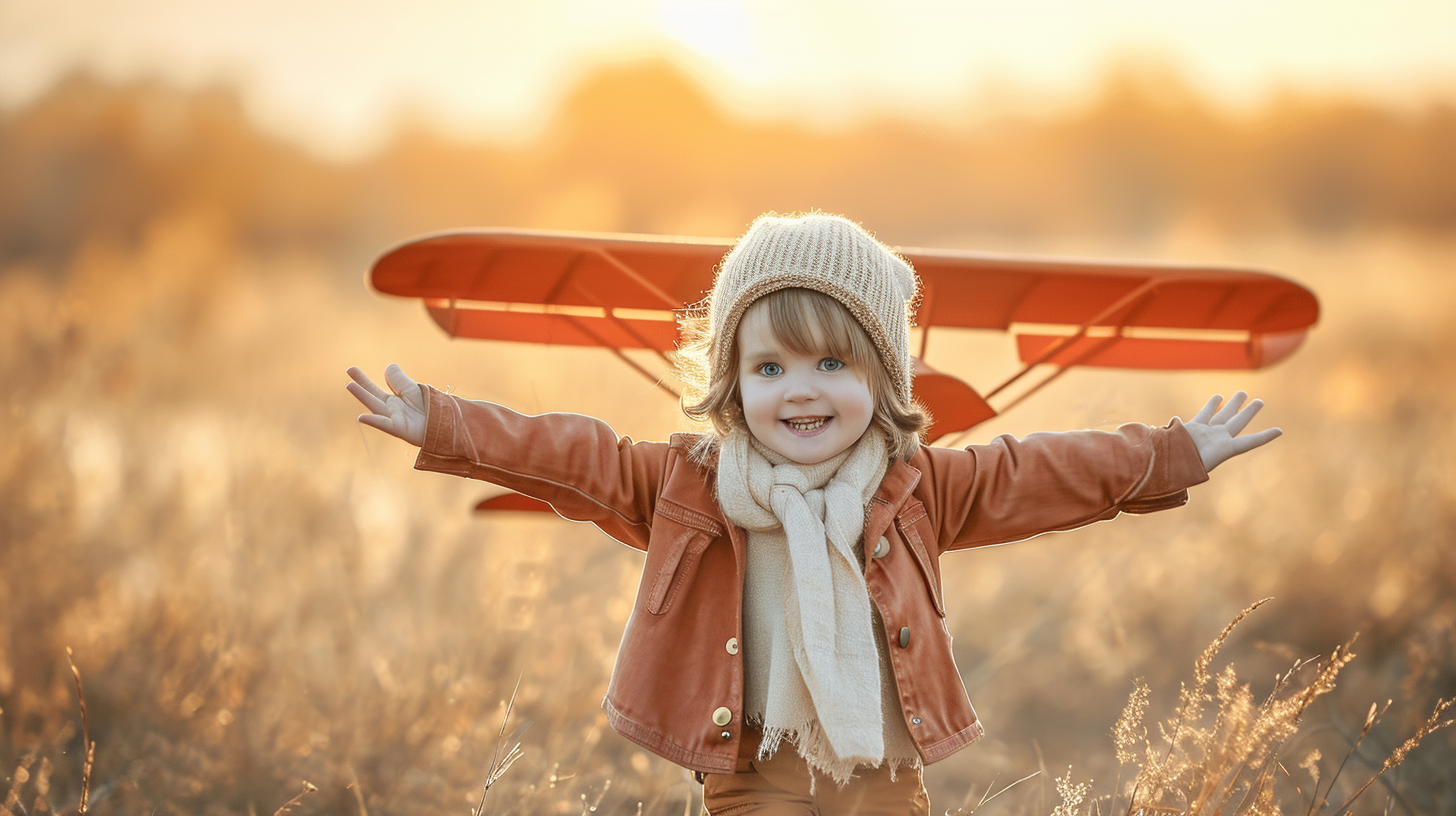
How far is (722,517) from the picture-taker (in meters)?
2.30

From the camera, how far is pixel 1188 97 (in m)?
31.6

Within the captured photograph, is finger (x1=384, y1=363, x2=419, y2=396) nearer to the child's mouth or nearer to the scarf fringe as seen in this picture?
the child's mouth

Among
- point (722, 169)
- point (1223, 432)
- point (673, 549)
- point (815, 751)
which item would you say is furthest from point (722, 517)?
point (722, 169)

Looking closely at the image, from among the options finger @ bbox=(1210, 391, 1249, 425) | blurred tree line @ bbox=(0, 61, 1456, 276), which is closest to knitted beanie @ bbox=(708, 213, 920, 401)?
finger @ bbox=(1210, 391, 1249, 425)

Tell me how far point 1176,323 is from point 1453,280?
1603cm

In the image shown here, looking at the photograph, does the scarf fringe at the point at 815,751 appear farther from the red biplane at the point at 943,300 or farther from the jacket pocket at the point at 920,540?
the red biplane at the point at 943,300

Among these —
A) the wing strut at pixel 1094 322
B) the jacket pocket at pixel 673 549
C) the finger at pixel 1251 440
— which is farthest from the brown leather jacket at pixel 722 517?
the wing strut at pixel 1094 322

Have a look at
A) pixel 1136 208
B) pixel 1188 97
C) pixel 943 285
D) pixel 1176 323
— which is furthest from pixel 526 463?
pixel 1188 97

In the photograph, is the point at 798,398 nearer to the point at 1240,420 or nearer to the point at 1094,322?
the point at 1240,420

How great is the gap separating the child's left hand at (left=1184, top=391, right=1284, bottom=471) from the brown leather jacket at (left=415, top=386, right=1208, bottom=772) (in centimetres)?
4

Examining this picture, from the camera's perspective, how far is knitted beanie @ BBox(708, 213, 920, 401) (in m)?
2.25

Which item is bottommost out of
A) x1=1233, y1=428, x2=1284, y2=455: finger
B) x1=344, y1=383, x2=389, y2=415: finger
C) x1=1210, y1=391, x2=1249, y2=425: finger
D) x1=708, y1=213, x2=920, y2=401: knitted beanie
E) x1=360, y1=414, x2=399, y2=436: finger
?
x1=1233, y1=428, x2=1284, y2=455: finger

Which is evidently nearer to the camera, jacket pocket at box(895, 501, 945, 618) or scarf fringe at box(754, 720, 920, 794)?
scarf fringe at box(754, 720, 920, 794)

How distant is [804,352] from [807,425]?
0.58 feet
